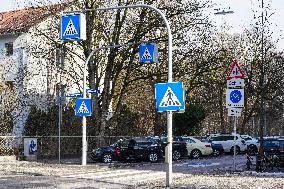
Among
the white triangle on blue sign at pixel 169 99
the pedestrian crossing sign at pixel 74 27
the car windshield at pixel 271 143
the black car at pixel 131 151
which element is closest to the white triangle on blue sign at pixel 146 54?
the pedestrian crossing sign at pixel 74 27

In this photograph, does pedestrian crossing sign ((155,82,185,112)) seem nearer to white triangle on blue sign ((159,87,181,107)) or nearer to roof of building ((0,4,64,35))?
white triangle on blue sign ((159,87,181,107))

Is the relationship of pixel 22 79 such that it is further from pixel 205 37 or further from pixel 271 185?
pixel 271 185

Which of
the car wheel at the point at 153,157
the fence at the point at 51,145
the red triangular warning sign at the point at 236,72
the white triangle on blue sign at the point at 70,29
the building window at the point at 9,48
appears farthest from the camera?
the building window at the point at 9,48

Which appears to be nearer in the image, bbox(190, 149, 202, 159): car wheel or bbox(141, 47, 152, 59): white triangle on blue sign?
bbox(141, 47, 152, 59): white triangle on blue sign

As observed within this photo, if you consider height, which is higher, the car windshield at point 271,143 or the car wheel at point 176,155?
the car windshield at point 271,143

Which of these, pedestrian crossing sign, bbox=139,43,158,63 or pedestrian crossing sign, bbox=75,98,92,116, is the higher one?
pedestrian crossing sign, bbox=139,43,158,63

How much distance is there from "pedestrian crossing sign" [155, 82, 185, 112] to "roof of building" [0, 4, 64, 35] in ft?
60.0

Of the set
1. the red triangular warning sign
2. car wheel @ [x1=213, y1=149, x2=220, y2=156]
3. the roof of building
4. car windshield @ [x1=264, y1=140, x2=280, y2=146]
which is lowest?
car wheel @ [x1=213, y1=149, x2=220, y2=156]

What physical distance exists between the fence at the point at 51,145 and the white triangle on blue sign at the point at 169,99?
14880mm

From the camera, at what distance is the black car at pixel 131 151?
1158 inches

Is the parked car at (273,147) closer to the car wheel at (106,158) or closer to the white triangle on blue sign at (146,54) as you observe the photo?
the white triangle on blue sign at (146,54)

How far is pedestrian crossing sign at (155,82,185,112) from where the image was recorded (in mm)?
15703

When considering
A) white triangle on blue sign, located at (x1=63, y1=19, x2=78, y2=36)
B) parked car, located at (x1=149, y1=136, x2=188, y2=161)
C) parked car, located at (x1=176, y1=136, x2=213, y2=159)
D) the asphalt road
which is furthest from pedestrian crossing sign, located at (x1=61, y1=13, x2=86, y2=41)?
parked car, located at (x1=176, y1=136, x2=213, y2=159)

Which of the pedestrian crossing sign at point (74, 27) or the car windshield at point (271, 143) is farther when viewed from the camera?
the car windshield at point (271, 143)
